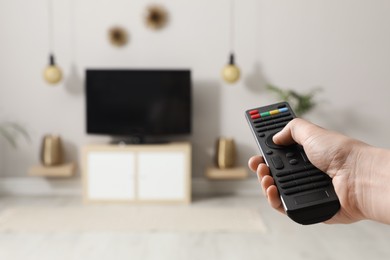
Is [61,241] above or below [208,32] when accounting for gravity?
below

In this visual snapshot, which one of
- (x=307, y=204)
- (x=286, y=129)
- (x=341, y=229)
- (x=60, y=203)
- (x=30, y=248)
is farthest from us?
(x=60, y=203)

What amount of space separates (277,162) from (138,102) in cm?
299

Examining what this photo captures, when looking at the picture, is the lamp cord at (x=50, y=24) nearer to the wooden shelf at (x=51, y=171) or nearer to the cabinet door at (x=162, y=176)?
the wooden shelf at (x=51, y=171)

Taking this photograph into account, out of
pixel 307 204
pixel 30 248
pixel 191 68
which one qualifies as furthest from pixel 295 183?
pixel 191 68

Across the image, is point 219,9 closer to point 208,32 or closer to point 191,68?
point 208,32

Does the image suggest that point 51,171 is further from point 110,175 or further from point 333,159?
point 333,159

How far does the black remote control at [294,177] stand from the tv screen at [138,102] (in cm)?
278

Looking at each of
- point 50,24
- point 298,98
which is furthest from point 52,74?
point 298,98

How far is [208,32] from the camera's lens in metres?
4.28

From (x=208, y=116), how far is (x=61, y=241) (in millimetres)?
1734

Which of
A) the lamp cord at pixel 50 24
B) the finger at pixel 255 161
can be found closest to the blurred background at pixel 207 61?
the lamp cord at pixel 50 24

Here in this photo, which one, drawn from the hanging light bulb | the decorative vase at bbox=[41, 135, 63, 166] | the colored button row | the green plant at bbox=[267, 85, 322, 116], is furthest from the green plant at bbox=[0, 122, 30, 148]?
the colored button row

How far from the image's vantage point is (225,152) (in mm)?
4215

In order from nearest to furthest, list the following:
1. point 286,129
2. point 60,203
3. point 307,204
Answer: point 307,204 < point 286,129 < point 60,203
